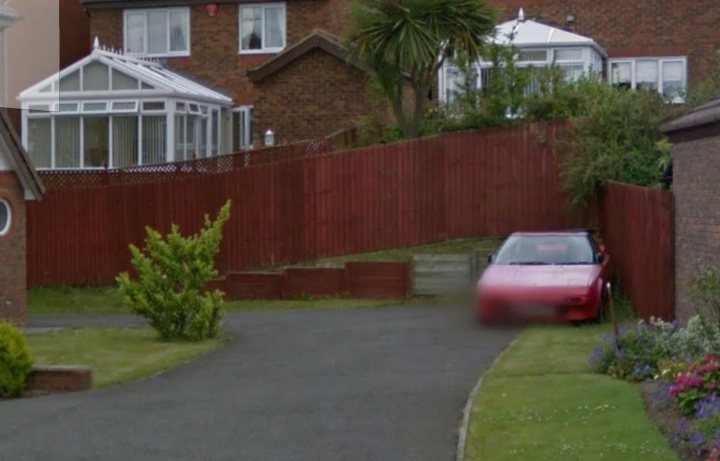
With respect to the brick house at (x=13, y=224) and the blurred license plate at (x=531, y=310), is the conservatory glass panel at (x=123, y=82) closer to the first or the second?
the brick house at (x=13, y=224)

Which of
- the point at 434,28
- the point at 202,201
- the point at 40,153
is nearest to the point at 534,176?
the point at 434,28

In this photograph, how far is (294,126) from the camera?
34.3 meters

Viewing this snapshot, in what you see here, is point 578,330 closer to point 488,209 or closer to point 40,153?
point 488,209

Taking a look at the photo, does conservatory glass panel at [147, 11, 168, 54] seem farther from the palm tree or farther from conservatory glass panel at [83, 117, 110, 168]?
the palm tree

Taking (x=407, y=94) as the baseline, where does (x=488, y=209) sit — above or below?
below

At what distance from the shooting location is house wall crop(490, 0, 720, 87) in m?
35.4

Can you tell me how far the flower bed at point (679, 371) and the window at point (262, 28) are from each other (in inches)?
911

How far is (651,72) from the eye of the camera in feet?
118

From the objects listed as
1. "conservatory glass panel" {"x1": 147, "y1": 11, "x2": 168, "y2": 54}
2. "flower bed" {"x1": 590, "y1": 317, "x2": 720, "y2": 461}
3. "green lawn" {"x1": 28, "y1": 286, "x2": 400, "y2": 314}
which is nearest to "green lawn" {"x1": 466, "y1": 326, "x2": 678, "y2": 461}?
"flower bed" {"x1": 590, "y1": 317, "x2": 720, "y2": 461}

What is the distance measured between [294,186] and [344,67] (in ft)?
21.3

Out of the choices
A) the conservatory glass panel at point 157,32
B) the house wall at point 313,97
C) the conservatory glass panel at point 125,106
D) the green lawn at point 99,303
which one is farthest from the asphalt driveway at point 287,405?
the conservatory glass panel at point 157,32

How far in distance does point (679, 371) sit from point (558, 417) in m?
1.15

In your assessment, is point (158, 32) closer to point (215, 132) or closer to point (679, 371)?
point (215, 132)

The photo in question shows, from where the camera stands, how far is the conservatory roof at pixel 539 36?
3381 centimetres
